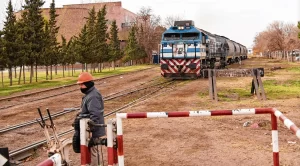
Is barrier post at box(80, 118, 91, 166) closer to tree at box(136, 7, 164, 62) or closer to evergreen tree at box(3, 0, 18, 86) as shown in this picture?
evergreen tree at box(3, 0, 18, 86)

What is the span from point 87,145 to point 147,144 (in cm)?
313

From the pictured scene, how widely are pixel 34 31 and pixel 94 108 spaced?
93.9 feet

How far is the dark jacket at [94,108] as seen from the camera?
591cm

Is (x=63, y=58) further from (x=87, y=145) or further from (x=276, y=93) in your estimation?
(x=87, y=145)

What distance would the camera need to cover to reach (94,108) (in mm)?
5918

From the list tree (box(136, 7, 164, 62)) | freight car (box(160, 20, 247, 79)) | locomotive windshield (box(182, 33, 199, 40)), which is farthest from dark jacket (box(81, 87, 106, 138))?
tree (box(136, 7, 164, 62))

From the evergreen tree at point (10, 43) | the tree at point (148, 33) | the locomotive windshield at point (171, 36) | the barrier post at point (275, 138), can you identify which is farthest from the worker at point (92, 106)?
the tree at point (148, 33)

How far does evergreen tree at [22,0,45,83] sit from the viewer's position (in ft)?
105

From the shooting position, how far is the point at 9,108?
53.2ft

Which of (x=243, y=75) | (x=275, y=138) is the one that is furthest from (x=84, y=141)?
(x=243, y=75)

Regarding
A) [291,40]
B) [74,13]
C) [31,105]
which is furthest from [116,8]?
[31,105]

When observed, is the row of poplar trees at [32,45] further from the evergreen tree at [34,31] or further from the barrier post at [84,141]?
the barrier post at [84,141]

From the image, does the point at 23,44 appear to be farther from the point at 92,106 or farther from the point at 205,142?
the point at 92,106

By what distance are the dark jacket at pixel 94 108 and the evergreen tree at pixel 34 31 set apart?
89.1ft
